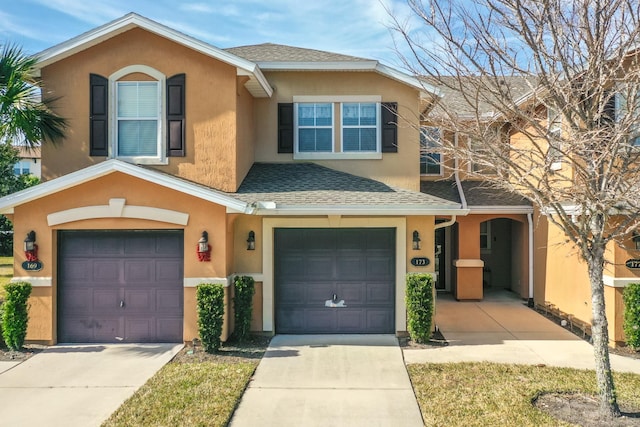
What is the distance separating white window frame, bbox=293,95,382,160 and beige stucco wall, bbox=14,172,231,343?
3.16 meters

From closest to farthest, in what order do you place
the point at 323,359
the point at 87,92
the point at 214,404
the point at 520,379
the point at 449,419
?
the point at 449,419
the point at 214,404
the point at 520,379
the point at 323,359
the point at 87,92

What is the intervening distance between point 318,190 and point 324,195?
344mm

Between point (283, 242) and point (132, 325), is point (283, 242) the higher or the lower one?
the higher one

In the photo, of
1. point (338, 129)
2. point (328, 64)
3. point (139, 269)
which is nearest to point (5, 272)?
point (139, 269)

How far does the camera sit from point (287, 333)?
33.5 feet

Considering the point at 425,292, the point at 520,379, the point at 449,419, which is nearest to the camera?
the point at 449,419

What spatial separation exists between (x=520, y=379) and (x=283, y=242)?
5.33 metres

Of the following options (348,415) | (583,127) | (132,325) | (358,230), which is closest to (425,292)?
(358,230)

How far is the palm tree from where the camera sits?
940cm

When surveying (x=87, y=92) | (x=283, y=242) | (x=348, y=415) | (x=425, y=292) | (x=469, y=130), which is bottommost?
(x=348, y=415)

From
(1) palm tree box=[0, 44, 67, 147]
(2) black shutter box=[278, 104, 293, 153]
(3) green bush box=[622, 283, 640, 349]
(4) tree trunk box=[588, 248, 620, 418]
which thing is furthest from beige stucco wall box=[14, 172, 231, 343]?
(3) green bush box=[622, 283, 640, 349]

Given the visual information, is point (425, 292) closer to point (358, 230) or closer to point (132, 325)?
point (358, 230)

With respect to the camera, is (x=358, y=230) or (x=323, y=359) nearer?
(x=323, y=359)

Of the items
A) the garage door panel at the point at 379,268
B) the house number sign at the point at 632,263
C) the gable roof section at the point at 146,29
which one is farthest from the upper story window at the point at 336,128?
the house number sign at the point at 632,263
